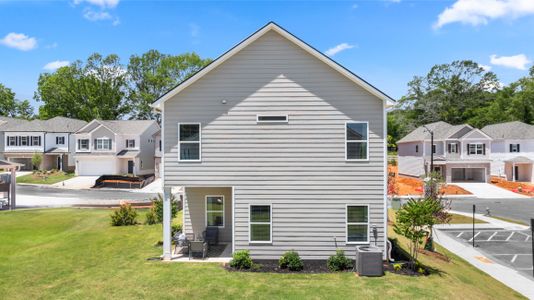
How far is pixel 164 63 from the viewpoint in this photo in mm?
68875

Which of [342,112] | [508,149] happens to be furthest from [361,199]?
[508,149]

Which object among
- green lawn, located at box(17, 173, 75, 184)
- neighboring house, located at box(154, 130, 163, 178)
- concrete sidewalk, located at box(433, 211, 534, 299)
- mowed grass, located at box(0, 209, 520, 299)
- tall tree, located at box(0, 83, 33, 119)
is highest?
tall tree, located at box(0, 83, 33, 119)

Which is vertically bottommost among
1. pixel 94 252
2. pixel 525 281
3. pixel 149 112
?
pixel 525 281

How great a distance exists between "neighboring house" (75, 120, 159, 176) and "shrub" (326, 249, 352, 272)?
4003cm

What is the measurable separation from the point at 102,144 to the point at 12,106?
1889 inches

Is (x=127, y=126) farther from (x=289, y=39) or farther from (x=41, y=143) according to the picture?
(x=289, y=39)

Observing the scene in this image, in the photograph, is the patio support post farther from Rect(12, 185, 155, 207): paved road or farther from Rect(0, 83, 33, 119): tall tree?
Rect(0, 83, 33, 119): tall tree

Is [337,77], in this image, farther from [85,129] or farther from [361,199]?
[85,129]

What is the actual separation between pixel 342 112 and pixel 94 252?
1196cm

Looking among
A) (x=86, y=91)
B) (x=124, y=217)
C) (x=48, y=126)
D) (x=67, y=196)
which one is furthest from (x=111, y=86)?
(x=124, y=217)

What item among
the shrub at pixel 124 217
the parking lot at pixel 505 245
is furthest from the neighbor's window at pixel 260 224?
the parking lot at pixel 505 245

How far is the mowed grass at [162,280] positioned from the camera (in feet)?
33.4

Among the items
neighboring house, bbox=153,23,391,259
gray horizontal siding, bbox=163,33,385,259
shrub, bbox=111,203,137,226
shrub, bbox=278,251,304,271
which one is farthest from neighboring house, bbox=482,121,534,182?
shrub, bbox=111,203,137,226

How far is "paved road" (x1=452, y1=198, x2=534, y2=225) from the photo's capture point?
2800cm
